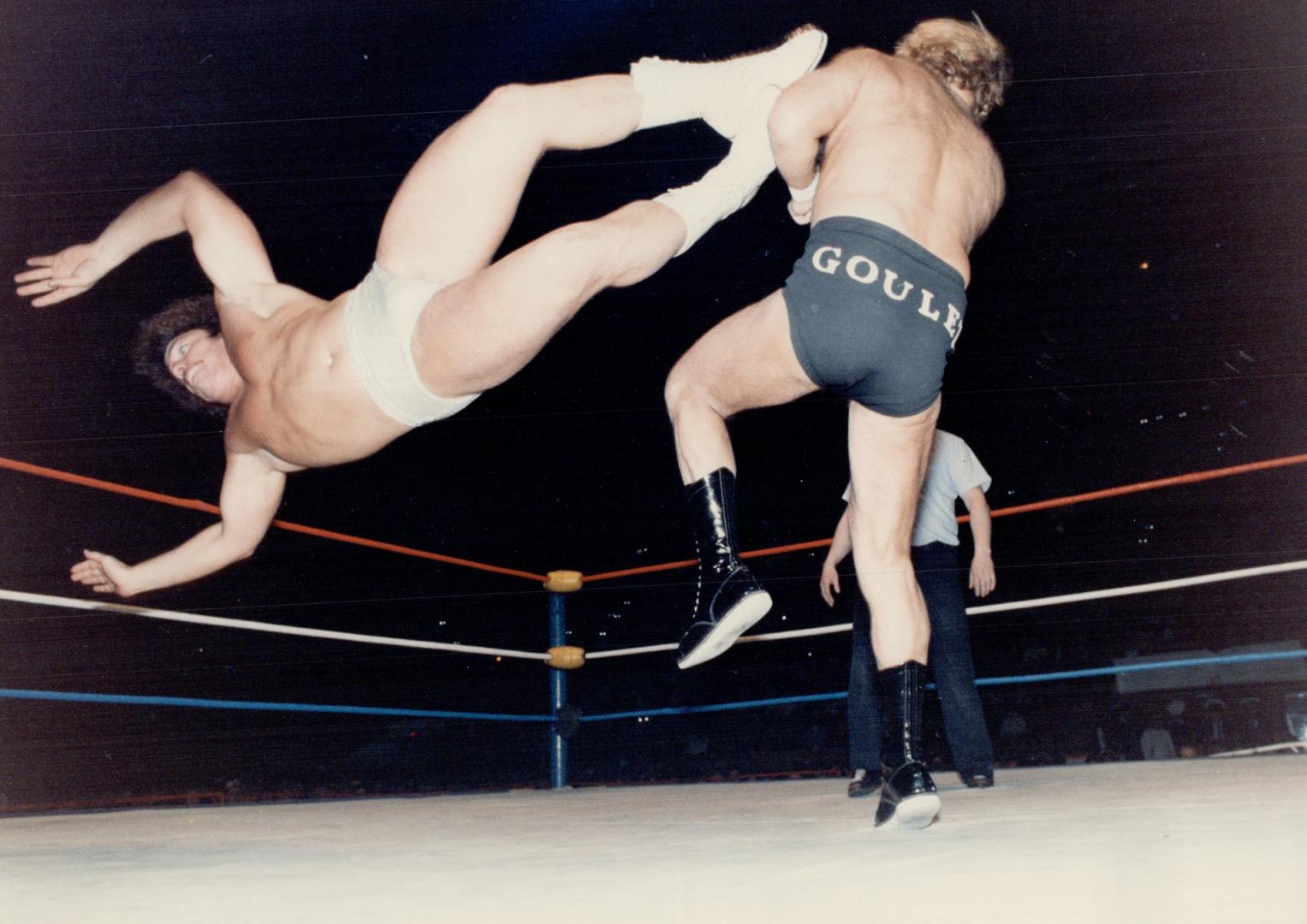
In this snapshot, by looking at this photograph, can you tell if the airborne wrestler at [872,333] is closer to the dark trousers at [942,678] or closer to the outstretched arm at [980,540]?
the dark trousers at [942,678]

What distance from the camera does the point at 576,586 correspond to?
273cm

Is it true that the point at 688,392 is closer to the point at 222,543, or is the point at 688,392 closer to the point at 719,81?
the point at 719,81

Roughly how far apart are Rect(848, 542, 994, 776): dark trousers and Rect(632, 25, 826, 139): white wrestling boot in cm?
99

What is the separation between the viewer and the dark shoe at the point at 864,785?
75.3 inches

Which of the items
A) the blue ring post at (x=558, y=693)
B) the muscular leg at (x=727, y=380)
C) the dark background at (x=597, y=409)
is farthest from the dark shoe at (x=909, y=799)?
the dark background at (x=597, y=409)

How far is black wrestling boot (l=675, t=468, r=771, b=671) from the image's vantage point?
124cm

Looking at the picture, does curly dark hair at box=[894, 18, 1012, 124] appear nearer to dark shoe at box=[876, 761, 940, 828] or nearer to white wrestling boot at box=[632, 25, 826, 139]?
white wrestling boot at box=[632, 25, 826, 139]

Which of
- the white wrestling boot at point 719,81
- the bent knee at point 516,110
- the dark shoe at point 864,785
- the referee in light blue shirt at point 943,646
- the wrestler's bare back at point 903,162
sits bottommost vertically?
the dark shoe at point 864,785

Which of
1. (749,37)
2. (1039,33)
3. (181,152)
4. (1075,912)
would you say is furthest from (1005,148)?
(1075,912)

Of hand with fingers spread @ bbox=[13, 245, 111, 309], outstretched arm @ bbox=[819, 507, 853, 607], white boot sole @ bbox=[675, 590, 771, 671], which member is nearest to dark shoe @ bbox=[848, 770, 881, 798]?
outstretched arm @ bbox=[819, 507, 853, 607]

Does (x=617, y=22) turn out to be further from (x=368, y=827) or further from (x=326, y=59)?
(x=368, y=827)

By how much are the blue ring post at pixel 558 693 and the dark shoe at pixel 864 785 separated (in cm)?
103

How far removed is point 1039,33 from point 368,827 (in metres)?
2.57

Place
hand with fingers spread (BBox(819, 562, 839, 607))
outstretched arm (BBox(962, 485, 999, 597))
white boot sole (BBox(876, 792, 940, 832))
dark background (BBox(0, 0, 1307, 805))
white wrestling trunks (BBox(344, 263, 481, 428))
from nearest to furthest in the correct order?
white boot sole (BBox(876, 792, 940, 832)), white wrestling trunks (BBox(344, 263, 481, 428)), outstretched arm (BBox(962, 485, 999, 597)), hand with fingers spread (BBox(819, 562, 839, 607)), dark background (BBox(0, 0, 1307, 805))
